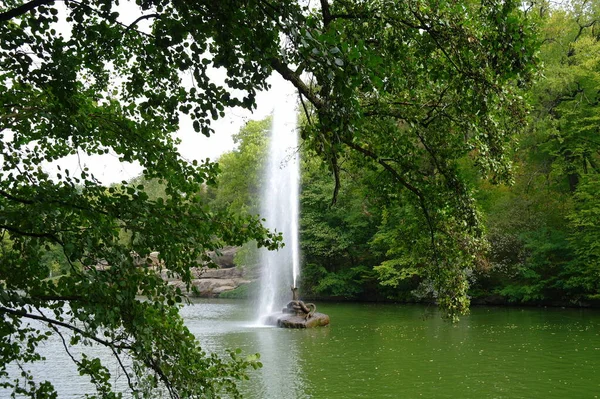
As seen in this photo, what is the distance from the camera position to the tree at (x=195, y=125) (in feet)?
9.50

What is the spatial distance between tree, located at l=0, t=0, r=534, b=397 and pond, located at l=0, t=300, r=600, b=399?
7.63ft

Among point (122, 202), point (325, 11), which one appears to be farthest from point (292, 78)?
point (122, 202)

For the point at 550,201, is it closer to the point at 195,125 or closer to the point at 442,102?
the point at 442,102

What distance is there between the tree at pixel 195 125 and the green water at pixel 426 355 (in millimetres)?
2132

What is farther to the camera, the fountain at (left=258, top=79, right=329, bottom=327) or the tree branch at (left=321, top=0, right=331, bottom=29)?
the fountain at (left=258, top=79, right=329, bottom=327)

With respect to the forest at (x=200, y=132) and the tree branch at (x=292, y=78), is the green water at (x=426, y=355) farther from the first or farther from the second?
Answer: the tree branch at (x=292, y=78)

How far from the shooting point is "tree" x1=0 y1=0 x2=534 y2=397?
2.90 m

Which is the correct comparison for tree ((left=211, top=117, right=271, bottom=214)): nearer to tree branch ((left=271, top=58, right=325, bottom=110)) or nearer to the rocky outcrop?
the rocky outcrop

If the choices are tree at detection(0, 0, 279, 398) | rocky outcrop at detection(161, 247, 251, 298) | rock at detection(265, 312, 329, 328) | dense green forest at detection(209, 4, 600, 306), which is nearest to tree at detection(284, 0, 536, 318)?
tree at detection(0, 0, 279, 398)

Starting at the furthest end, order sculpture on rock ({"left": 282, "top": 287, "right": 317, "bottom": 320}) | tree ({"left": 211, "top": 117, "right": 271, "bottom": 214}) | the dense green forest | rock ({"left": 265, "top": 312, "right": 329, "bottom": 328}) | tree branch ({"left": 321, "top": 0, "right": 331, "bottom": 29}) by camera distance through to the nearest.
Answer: tree ({"left": 211, "top": 117, "right": 271, "bottom": 214}), the dense green forest, sculpture on rock ({"left": 282, "top": 287, "right": 317, "bottom": 320}), rock ({"left": 265, "top": 312, "right": 329, "bottom": 328}), tree branch ({"left": 321, "top": 0, "right": 331, "bottom": 29})

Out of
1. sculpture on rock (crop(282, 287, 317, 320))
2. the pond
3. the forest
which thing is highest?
the forest

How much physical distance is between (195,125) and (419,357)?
1157cm

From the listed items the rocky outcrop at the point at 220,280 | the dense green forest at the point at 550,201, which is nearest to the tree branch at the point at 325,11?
the dense green forest at the point at 550,201

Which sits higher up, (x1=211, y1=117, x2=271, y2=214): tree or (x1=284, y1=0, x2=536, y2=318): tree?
(x1=211, y1=117, x2=271, y2=214): tree
